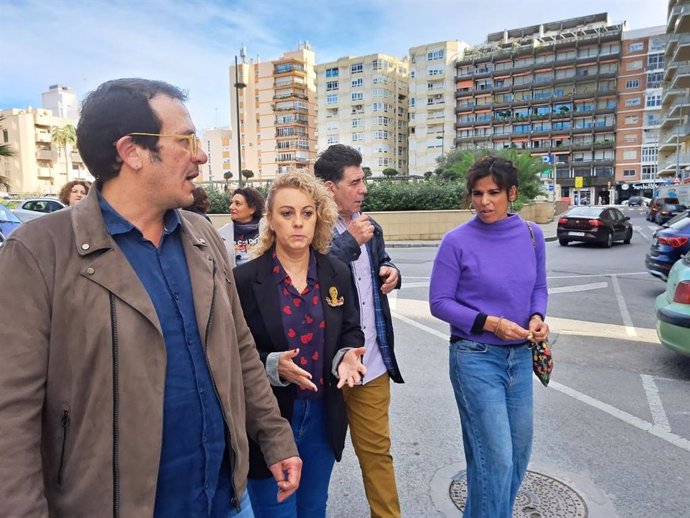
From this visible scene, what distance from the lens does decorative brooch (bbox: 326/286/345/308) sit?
2.26 m

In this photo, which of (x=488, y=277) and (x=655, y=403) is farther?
(x=655, y=403)

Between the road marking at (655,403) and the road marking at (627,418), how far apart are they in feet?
0.25

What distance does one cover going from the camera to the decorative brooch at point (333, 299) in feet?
7.42

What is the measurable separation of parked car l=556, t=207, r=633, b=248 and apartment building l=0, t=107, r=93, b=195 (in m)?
76.1

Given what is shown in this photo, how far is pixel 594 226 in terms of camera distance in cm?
1820

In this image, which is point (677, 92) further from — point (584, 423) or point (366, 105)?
point (584, 423)

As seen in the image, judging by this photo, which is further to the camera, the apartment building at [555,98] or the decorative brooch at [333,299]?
the apartment building at [555,98]

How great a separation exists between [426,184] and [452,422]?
18351 mm

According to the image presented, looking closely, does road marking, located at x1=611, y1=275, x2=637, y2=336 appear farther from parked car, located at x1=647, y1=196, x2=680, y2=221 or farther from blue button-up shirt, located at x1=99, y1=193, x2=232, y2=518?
parked car, located at x1=647, y1=196, x2=680, y2=221

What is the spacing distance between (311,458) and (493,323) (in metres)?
1.05

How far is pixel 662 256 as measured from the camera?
939cm

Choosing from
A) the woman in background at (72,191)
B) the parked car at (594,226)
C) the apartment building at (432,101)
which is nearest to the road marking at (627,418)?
the woman in background at (72,191)

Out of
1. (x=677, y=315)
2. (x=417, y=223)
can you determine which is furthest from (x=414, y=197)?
(x=677, y=315)

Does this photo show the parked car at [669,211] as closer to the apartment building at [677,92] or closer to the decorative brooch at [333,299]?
the apartment building at [677,92]
